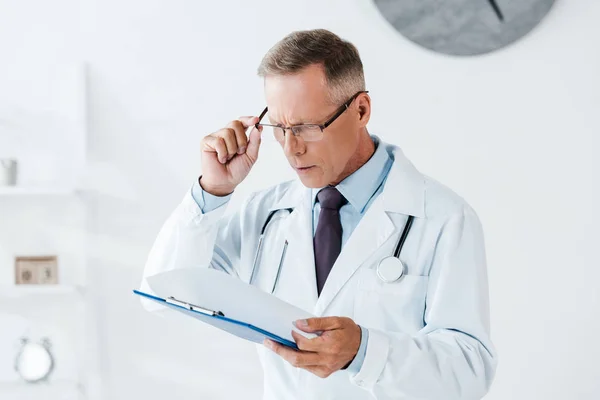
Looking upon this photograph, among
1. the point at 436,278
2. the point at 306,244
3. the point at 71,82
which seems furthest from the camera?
the point at 71,82

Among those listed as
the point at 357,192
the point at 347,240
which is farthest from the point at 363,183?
the point at 347,240

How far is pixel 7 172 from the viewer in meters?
2.49

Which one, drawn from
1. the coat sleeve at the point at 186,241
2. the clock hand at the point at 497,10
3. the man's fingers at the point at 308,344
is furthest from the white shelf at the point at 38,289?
the clock hand at the point at 497,10

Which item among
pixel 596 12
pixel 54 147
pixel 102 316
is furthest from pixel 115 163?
pixel 596 12

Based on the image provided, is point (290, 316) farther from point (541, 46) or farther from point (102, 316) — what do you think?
point (541, 46)

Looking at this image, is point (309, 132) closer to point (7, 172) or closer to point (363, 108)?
point (363, 108)

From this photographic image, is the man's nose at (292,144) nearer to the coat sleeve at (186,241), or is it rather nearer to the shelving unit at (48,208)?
the coat sleeve at (186,241)

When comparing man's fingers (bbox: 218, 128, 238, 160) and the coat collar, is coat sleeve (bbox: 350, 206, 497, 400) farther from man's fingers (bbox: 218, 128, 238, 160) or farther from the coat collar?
man's fingers (bbox: 218, 128, 238, 160)

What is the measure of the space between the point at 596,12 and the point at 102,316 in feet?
5.99

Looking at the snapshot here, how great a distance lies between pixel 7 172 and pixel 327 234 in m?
1.22

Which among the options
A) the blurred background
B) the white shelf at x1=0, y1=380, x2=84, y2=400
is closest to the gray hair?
the blurred background

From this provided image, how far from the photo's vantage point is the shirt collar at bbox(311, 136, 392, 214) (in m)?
1.71

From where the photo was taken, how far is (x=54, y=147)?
2.59 metres

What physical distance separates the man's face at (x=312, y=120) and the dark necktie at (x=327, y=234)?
8 centimetres
